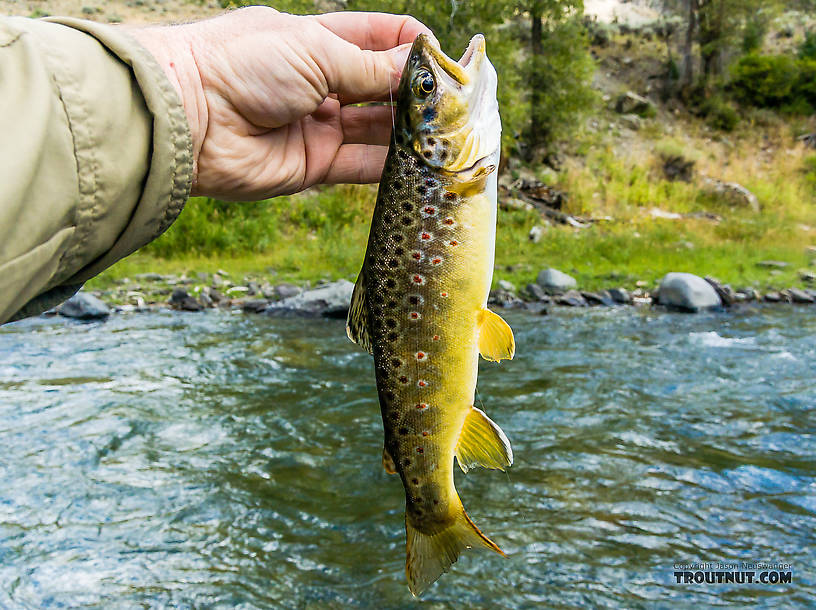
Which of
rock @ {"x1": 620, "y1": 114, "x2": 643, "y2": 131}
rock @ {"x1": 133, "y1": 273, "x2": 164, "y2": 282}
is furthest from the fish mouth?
rock @ {"x1": 620, "y1": 114, "x2": 643, "y2": 131}

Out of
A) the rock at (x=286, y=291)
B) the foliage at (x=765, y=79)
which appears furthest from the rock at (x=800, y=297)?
the foliage at (x=765, y=79)

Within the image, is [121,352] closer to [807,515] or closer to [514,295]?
[514,295]

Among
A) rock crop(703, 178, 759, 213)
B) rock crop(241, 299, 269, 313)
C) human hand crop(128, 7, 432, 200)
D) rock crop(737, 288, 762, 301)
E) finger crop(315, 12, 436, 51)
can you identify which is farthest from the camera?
rock crop(703, 178, 759, 213)

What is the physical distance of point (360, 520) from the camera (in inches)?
209

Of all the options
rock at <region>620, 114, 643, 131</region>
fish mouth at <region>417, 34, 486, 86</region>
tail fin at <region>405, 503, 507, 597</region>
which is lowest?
rock at <region>620, 114, 643, 131</region>

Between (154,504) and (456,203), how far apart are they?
167 inches

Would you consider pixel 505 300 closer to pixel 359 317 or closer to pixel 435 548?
pixel 435 548

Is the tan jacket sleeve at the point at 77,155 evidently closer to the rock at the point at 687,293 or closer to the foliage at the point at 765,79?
the rock at the point at 687,293

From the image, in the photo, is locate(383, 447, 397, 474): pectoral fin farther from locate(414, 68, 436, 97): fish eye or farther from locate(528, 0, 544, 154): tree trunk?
locate(528, 0, 544, 154): tree trunk

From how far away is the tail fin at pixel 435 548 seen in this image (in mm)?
2443

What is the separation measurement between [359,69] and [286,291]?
31.6 feet

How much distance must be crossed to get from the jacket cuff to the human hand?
0.44m

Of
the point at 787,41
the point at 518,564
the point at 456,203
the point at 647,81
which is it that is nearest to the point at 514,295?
the point at 518,564

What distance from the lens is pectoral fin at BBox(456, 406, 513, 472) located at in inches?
94.2
